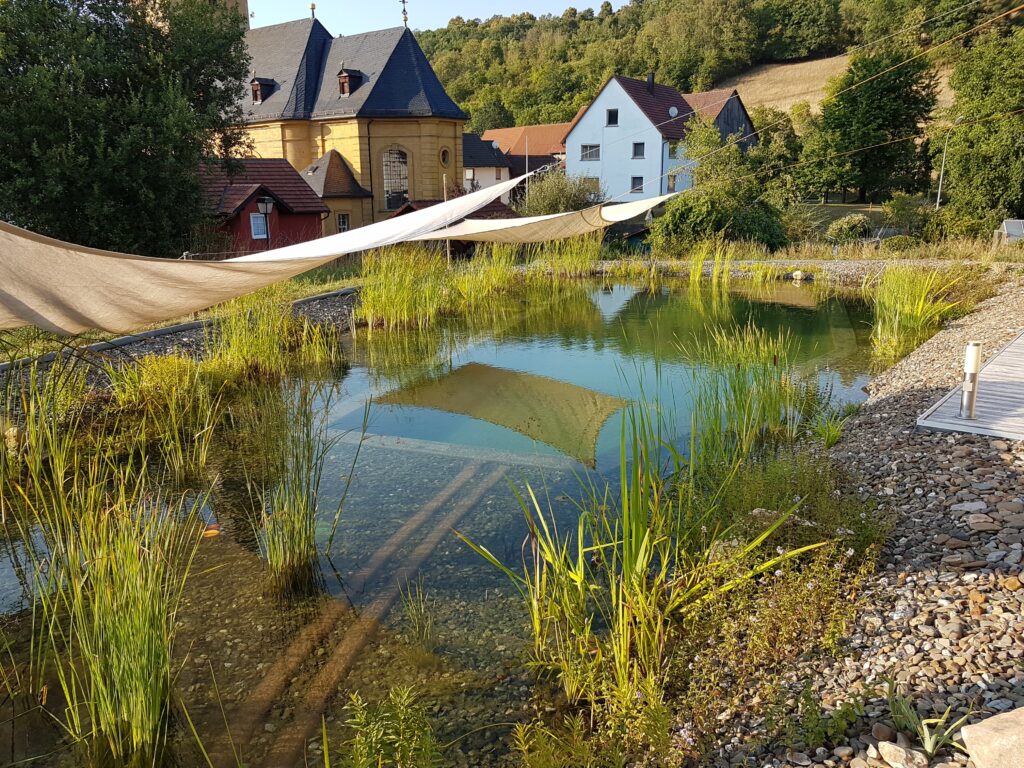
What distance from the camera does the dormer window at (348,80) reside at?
21250 millimetres

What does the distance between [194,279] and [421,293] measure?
527 centimetres

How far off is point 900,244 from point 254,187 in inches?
488

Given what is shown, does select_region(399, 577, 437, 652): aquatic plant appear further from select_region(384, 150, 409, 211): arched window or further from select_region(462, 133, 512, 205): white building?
select_region(462, 133, 512, 205): white building

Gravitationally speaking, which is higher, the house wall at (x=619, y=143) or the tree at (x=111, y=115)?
the house wall at (x=619, y=143)

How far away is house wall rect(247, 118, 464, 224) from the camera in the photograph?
69.4 feet

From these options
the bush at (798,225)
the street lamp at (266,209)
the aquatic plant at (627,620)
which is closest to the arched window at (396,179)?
the street lamp at (266,209)

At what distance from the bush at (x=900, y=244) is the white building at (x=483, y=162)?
21.4 metres

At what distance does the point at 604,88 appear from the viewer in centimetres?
2811

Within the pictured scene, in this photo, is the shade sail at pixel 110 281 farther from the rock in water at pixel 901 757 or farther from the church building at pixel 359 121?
the church building at pixel 359 121

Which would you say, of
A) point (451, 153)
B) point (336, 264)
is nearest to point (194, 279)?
point (336, 264)

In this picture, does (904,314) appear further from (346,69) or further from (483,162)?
(483,162)

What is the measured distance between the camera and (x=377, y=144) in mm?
21406

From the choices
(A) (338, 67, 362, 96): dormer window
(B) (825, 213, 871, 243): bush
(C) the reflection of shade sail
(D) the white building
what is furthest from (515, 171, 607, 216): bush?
(D) the white building

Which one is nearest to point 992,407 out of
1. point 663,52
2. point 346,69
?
point 346,69
